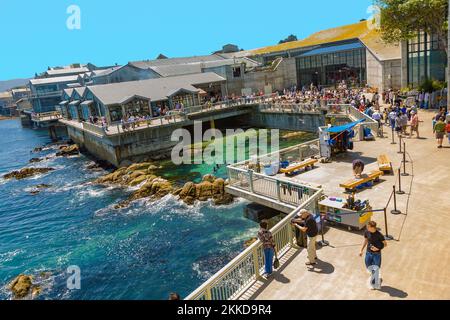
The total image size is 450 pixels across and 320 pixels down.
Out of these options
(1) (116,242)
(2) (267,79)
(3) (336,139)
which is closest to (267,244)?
(3) (336,139)

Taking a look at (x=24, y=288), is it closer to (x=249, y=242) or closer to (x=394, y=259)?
(x=249, y=242)

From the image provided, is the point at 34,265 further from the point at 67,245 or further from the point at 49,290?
the point at 49,290

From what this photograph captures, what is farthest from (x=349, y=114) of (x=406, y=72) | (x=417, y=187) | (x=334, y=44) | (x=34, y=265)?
(x=334, y=44)

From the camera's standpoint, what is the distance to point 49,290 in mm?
17500

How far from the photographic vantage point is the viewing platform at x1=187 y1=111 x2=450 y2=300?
9242 mm

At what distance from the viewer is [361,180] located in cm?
1567

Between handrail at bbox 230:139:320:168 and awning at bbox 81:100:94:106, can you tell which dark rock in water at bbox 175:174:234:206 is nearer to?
handrail at bbox 230:139:320:168

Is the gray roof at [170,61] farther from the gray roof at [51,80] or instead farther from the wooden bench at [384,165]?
the wooden bench at [384,165]

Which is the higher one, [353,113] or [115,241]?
[353,113]

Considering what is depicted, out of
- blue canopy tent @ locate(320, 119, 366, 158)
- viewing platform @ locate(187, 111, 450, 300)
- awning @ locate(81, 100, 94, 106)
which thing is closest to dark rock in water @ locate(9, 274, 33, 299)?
viewing platform @ locate(187, 111, 450, 300)

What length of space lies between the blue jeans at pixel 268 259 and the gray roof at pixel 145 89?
1543 inches

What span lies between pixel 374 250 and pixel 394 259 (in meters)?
1.88

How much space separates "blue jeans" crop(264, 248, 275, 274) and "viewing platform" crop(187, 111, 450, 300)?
230 mm

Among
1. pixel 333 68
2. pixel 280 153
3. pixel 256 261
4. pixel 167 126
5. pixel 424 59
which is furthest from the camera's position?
pixel 333 68
